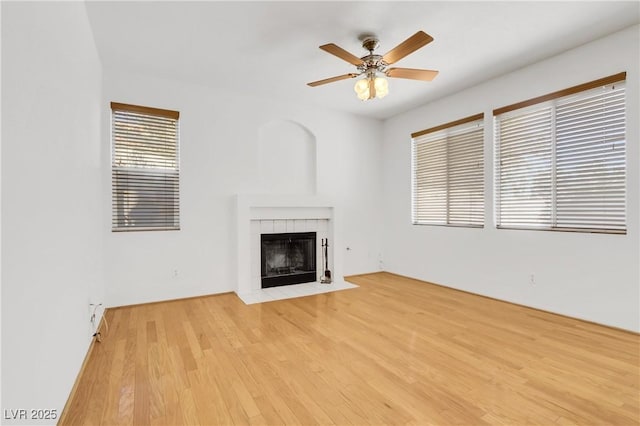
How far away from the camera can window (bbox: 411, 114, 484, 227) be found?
434 cm

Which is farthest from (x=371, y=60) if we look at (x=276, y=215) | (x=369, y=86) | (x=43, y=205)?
(x=43, y=205)

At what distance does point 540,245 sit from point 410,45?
9.02ft

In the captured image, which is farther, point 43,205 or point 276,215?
point 276,215

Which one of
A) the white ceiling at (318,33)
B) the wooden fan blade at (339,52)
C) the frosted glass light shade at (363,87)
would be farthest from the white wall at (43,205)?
the frosted glass light shade at (363,87)

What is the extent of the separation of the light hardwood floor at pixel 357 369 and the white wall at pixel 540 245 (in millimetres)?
317

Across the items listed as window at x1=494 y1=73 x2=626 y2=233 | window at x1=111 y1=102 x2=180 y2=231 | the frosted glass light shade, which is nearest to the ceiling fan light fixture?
the frosted glass light shade

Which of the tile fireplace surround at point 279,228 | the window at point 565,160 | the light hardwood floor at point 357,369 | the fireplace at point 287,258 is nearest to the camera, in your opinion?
the light hardwood floor at point 357,369

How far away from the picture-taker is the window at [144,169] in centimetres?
373

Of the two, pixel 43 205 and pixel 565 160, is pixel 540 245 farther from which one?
pixel 43 205

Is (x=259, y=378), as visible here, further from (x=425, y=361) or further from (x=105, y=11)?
(x=105, y=11)

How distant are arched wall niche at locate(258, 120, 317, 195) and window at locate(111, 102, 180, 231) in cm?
124

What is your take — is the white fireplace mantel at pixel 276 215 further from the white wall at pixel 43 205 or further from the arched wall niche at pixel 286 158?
the white wall at pixel 43 205

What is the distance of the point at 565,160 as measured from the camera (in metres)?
3.38

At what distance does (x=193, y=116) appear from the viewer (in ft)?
13.6
